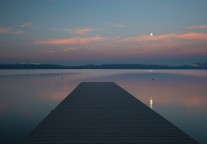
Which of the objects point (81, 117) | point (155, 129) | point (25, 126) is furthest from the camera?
point (25, 126)

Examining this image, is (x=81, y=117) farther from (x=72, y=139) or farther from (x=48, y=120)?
(x=72, y=139)

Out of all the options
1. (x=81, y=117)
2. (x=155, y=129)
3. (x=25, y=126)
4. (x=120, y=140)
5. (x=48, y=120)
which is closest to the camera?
(x=120, y=140)

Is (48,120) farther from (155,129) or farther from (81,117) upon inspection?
(155,129)

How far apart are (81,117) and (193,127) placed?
5.83m

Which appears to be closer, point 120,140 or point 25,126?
point 120,140

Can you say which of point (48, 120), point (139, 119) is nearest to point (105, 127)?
point (139, 119)

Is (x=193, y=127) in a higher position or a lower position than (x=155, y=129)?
lower

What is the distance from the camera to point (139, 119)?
22.4ft

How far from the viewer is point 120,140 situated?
487 cm

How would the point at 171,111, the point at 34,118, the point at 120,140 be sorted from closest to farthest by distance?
the point at 120,140
the point at 34,118
the point at 171,111

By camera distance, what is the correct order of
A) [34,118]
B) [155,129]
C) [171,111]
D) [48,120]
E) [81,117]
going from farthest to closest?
[171,111] < [34,118] < [81,117] < [48,120] < [155,129]

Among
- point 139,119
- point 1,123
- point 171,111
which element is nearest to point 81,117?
point 139,119

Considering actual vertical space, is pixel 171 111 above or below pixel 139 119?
below

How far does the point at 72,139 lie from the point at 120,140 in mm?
1095
